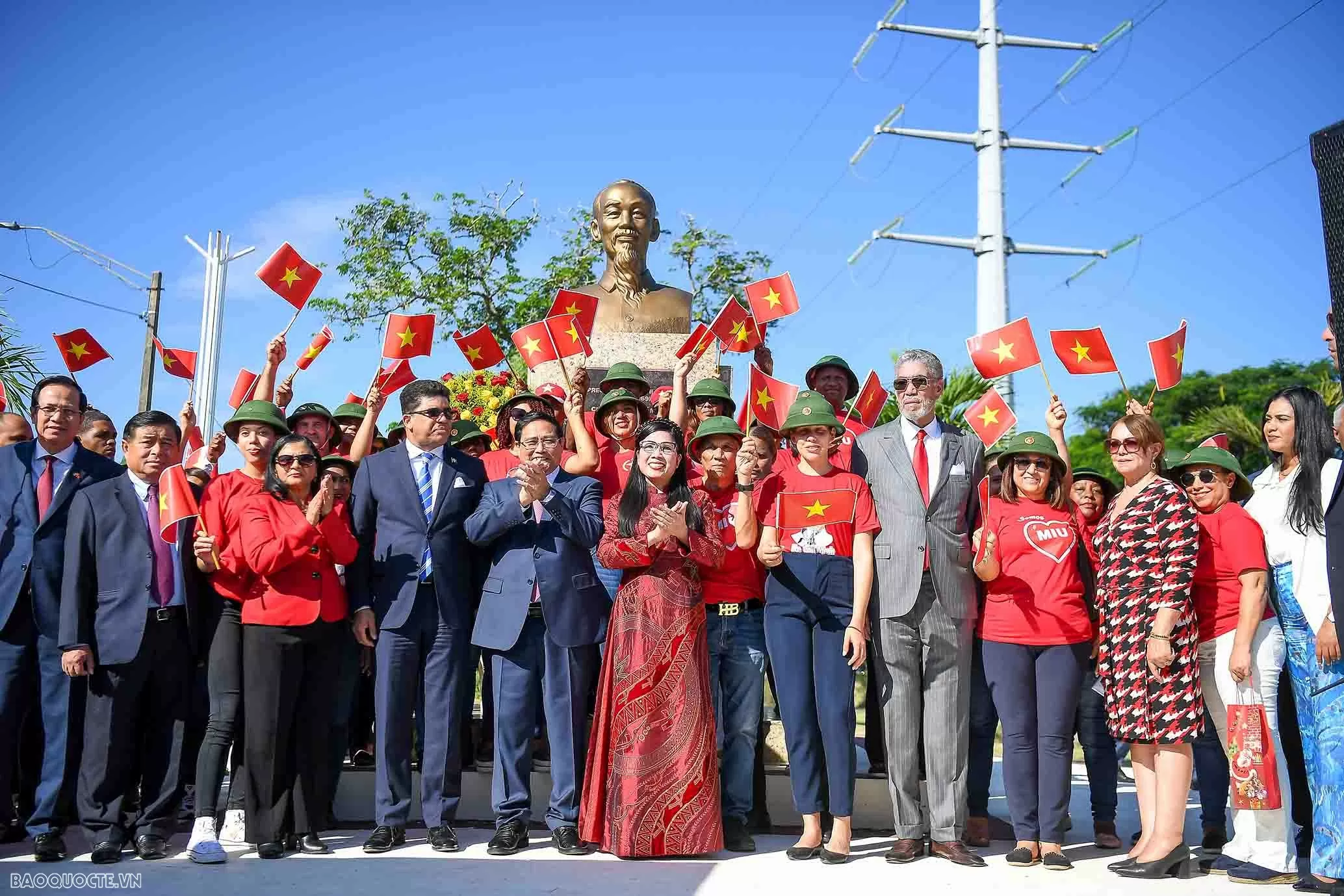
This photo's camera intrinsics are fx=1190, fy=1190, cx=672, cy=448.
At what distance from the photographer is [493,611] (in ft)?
17.8

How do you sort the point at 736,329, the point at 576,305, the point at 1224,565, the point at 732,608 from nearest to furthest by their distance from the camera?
the point at 1224,565 < the point at 732,608 < the point at 736,329 < the point at 576,305

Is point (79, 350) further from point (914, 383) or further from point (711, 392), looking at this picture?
point (914, 383)

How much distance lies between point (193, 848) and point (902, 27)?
18.2 m

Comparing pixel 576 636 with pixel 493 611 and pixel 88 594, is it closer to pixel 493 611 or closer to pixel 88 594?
pixel 493 611

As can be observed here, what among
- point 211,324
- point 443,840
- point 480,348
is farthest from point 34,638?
point 211,324

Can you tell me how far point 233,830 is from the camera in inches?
211

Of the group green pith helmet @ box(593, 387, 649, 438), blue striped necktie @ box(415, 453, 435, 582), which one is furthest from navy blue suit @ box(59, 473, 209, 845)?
green pith helmet @ box(593, 387, 649, 438)

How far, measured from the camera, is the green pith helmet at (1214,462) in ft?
18.5

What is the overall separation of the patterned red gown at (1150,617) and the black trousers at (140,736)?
414cm

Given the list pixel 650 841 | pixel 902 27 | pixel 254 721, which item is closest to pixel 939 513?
pixel 650 841

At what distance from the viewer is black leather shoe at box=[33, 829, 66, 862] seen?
500cm

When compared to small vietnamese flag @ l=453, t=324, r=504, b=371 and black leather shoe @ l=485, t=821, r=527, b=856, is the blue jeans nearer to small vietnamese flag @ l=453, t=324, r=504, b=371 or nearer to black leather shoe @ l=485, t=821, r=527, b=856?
black leather shoe @ l=485, t=821, r=527, b=856

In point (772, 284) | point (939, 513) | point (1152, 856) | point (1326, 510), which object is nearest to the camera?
point (1326, 510)

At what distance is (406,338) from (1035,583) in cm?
376
